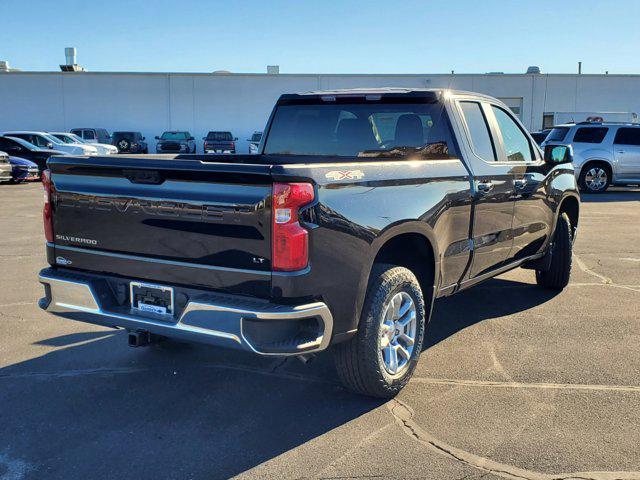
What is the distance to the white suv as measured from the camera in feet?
58.1

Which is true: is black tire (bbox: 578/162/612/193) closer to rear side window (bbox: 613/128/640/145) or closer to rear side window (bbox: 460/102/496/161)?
rear side window (bbox: 613/128/640/145)

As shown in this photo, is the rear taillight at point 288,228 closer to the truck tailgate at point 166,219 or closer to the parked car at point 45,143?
the truck tailgate at point 166,219

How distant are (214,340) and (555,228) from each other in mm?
4306

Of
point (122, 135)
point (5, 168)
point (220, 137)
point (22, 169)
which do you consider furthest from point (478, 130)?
point (122, 135)

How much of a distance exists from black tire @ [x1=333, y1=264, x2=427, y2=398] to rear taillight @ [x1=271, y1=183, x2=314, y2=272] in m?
0.71

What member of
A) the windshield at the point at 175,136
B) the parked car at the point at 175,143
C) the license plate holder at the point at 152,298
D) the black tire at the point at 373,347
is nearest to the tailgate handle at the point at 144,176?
the license plate holder at the point at 152,298

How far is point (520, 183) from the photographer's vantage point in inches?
210

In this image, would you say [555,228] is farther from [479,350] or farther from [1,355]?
[1,355]

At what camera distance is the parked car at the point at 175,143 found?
112 ft

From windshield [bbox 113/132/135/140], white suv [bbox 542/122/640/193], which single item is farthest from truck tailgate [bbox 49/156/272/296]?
windshield [bbox 113/132/135/140]

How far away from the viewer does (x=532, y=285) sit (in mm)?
7078

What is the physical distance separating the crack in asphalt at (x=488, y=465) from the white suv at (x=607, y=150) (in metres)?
15.8

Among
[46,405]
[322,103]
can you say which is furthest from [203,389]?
[322,103]

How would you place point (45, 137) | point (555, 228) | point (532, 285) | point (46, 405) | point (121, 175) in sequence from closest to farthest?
point (121, 175), point (46, 405), point (555, 228), point (532, 285), point (45, 137)
